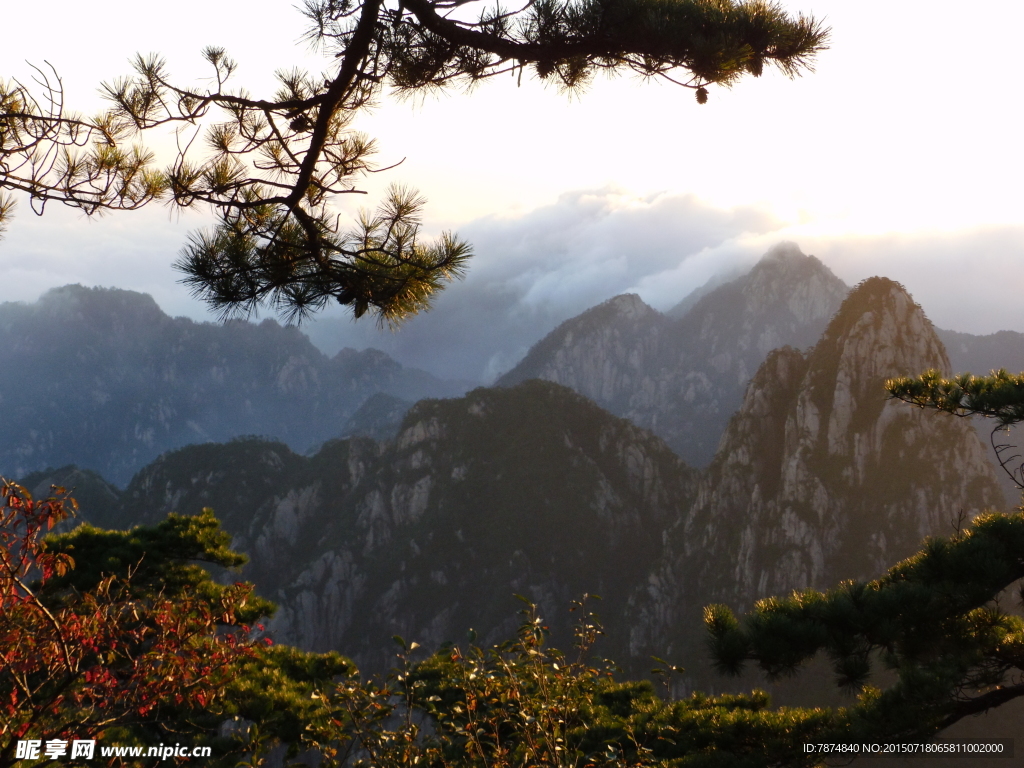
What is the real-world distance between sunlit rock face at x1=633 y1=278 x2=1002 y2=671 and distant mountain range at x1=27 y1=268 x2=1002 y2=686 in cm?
28

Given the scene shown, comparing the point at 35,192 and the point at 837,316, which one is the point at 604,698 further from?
the point at 837,316

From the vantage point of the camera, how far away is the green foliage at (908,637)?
727cm

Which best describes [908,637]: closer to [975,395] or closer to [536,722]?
[975,395]

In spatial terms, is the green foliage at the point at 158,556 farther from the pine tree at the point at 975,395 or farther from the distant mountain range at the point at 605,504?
the distant mountain range at the point at 605,504

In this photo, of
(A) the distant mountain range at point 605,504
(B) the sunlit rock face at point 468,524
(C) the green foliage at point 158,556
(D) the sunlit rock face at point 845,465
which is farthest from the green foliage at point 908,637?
(B) the sunlit rock face at point 468,524

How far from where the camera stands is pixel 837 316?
329 feet

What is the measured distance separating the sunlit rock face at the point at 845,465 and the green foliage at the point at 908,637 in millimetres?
85355

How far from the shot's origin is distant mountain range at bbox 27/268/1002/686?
298 feet

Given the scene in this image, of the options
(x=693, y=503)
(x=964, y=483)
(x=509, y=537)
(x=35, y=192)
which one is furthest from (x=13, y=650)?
(x=509, y=537)

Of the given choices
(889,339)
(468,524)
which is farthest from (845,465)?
(468,524)

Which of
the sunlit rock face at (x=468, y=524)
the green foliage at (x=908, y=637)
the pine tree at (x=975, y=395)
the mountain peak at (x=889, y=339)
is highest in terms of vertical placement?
the mountain peak at (x=889, y=339)

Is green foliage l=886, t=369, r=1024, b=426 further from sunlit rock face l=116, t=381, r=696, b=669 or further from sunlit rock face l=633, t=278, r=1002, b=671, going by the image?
sunlit rock face l=116, t=381, r=696, b=669

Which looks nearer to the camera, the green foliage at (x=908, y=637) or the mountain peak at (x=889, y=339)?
the green foliage at (x=908, y=637)

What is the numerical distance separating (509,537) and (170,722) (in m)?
139
